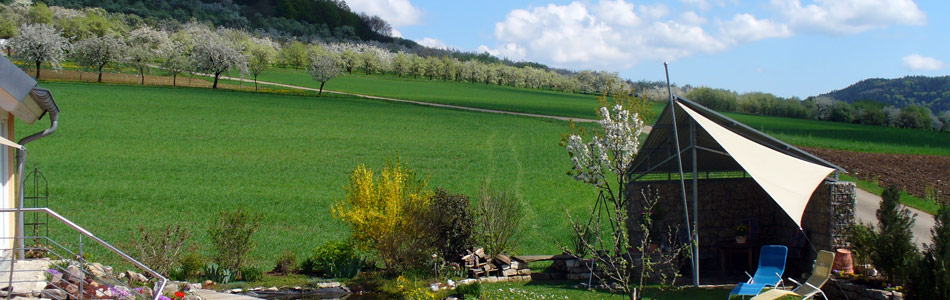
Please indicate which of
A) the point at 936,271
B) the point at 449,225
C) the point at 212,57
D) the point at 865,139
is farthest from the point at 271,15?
the point at 936,271

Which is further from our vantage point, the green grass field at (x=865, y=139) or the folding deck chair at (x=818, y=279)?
the green grass field at (x=865, y=139)

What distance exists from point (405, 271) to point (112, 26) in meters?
80.7

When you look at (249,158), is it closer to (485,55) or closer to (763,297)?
(763,297)

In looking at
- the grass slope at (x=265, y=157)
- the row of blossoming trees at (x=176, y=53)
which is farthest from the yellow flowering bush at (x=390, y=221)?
the row of blossoming trees at (x=176, y=53)

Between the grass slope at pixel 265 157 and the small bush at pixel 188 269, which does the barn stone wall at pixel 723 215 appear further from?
the small bush at pixel 188 269

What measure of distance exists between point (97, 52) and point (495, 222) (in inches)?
1989

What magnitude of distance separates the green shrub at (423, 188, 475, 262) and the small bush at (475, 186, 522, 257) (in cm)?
42

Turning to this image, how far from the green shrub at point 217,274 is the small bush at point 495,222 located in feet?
17.7

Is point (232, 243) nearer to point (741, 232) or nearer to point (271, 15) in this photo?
point (741, 232)

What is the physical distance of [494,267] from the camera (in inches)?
603

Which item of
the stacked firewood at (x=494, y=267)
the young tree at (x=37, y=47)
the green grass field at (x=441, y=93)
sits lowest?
the stacked firewood at (x=494, y=267)

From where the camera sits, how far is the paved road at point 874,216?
1920 cm

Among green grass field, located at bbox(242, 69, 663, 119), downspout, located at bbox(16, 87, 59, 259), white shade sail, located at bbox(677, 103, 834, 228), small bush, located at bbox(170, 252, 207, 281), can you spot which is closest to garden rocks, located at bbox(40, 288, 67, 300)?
downspout, located at bbox(16, 87, 59, 259)

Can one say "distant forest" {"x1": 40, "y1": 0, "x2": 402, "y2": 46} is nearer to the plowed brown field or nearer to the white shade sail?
the plowed brown field
